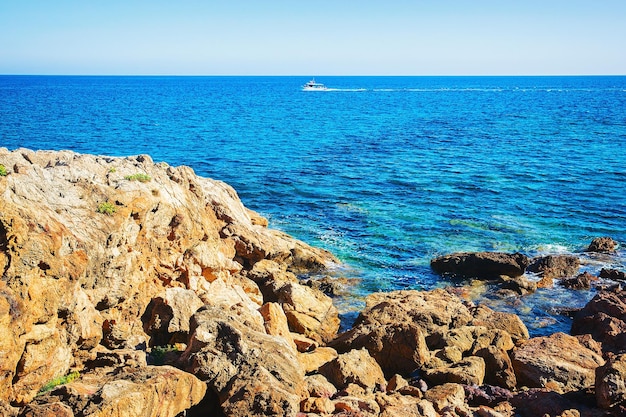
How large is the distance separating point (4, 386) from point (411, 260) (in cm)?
2542

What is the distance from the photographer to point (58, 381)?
13523mm

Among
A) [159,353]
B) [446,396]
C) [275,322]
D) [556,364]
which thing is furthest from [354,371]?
[556,364]

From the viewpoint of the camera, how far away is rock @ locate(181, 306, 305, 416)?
40.2 feet

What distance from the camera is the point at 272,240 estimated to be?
32.1 metres

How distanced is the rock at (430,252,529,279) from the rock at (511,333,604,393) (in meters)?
9.59

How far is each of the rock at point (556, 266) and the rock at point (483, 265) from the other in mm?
808

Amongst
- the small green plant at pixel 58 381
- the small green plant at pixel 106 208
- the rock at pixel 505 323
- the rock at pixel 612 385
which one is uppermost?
the small green plant at pixel 106 208

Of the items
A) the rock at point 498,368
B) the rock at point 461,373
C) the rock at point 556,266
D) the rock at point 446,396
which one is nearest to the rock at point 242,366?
the rock at point 446,396

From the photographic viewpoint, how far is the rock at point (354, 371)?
17.1m

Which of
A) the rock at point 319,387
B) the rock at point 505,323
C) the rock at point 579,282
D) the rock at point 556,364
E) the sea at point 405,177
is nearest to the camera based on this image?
the rock at point 319,387

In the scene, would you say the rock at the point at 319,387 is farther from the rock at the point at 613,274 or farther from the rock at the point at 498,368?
the rock at the point at 613,274

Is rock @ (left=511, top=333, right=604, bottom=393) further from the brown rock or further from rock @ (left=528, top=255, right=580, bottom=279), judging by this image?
the brown rock

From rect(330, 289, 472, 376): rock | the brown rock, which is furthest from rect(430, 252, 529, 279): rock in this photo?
the brown rock

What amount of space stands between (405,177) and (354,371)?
4059cm
